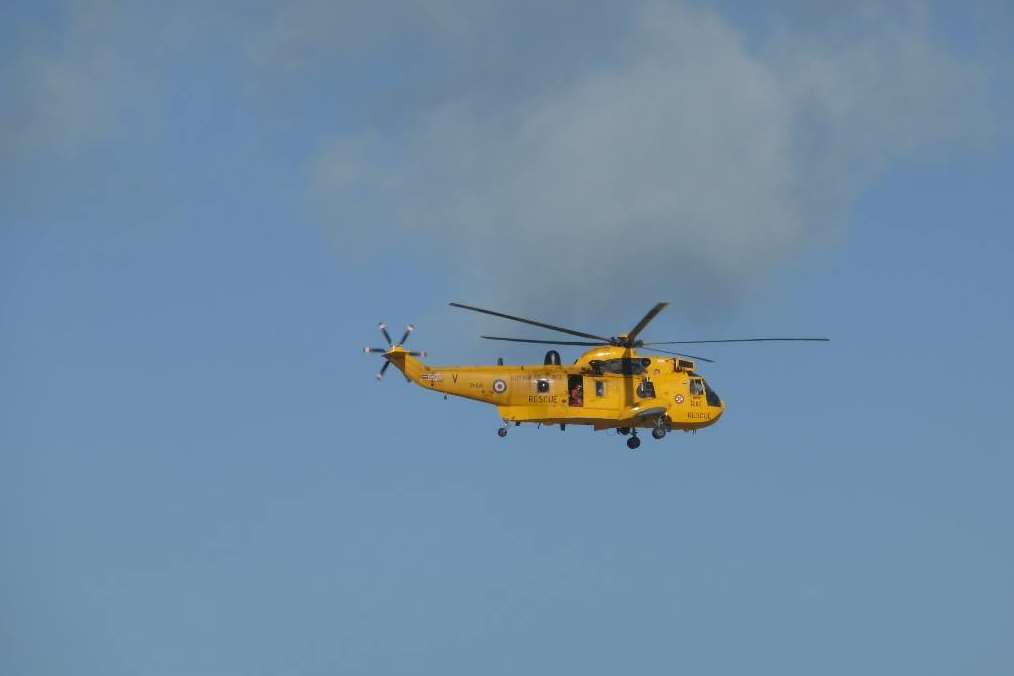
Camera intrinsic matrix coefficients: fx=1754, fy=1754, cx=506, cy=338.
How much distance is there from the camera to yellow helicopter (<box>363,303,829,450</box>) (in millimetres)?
117312

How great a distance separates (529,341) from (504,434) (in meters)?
6.58

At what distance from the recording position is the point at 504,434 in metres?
117

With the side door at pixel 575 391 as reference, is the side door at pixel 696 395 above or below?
above

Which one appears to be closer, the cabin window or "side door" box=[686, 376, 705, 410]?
the cabin window

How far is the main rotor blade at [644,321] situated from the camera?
114 metres

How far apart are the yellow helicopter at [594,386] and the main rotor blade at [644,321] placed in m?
0.06

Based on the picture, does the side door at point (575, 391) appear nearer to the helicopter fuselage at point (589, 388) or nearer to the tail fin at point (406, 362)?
the helicopter fuselage at point (589, 388)

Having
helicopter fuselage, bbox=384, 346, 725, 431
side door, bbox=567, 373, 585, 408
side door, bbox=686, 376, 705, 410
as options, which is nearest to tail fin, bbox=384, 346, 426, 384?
helicopter fuselage, bbox=384, 346, 725, 431

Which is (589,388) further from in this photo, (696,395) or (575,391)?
(696,395)

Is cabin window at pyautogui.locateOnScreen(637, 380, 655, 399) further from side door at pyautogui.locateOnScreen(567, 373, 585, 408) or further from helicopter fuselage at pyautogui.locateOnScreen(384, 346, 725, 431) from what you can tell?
side door at pyautogui.locateOnScreen(567, 373, 585, 408)

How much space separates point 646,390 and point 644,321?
6.25 meters

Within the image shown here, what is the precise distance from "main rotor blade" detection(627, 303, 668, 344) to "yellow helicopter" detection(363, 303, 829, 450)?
0.06 meters

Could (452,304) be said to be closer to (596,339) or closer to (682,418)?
(596,339)

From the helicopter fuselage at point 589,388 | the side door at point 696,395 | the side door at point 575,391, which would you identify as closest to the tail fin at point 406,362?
the helicopter fuselage at point 589,388
